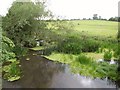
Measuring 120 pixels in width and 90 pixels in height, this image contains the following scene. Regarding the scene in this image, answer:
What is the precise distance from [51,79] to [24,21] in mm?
8354

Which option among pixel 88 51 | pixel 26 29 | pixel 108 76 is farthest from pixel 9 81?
pixel 26 29

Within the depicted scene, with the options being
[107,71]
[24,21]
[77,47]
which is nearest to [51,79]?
[107,71]

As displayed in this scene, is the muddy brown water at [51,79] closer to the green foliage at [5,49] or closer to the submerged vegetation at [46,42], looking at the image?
the submerged vegetation at [46,42]

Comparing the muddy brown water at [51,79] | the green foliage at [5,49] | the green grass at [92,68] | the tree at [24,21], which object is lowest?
the muddy brown water at [51,79]

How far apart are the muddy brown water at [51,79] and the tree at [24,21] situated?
5092mm

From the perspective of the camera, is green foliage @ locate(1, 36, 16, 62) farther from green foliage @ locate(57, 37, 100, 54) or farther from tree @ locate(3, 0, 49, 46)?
green foliage @ locate(57, 37, 100, 54)

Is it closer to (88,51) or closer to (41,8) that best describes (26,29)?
(41,8)

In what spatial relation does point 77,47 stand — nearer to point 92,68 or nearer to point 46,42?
point 46,42

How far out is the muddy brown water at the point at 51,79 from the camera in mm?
9266

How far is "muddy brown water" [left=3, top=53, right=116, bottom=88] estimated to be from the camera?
927 cm

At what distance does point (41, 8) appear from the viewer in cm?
1848

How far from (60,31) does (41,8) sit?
8.49 feet

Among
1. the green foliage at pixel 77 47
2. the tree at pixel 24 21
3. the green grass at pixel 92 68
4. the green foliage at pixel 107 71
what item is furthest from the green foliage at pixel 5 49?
Answer: the green foliage at pixel 107 71

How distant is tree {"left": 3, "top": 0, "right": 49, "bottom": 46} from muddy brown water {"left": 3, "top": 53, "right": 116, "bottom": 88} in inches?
200
